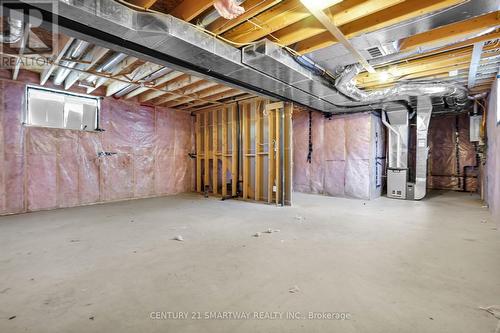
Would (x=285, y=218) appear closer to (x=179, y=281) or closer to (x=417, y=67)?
(x=179, y=281)

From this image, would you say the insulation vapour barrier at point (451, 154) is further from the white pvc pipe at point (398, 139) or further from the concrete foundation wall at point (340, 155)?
the white pvc pipe at point (398, 139)

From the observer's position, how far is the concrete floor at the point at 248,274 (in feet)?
4.49

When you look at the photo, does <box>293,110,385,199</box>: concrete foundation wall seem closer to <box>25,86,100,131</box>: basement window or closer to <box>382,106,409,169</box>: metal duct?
<box>382,106,409,169</box>: metal duct

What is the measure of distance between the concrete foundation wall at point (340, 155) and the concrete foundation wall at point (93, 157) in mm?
3345

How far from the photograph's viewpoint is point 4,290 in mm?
1678

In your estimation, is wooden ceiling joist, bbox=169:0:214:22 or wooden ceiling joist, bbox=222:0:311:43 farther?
wooden ceiling joist, bbox=222:0:311:43

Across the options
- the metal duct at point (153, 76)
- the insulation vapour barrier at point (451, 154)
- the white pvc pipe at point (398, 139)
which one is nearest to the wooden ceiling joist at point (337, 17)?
the metal duct at point (153, 76)

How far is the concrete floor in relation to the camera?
1.37 metres

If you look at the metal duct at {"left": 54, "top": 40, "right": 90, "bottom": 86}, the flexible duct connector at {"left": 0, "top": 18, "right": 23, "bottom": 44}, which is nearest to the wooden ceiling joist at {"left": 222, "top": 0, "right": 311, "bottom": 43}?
the metal duct at {"left": 54, "top": 40, "right": 90, "bottom": 86}

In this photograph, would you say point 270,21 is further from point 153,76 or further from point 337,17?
point 153,76

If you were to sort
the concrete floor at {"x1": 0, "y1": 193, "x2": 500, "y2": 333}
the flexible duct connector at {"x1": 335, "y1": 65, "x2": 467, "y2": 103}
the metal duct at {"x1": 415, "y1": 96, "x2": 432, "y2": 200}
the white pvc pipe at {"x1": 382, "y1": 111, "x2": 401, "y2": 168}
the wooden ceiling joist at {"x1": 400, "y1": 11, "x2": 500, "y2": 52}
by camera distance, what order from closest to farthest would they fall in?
the concrete floor at {"x1": 0, "y1": 193, "x2": 500, "y2": 333} < the wooden ceiling joist at {"x1": 400, "y1": 11, "x2": 500, "y2": 52} < the flexible duct connector at {"x1": 335, "y1": 65, "x2": 467, "y2": 103} < the metal duct at {"x1": 415, "y1": 96, "x2": 432, "y2": 200} < the white pvc pipe at {"x1": 382, "y1": 111, "x2": 401, "y2": 168}

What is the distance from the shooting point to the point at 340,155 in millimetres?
6078

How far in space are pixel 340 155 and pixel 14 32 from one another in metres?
6.21

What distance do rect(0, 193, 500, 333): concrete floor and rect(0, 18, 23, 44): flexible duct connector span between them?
92.0 inches
